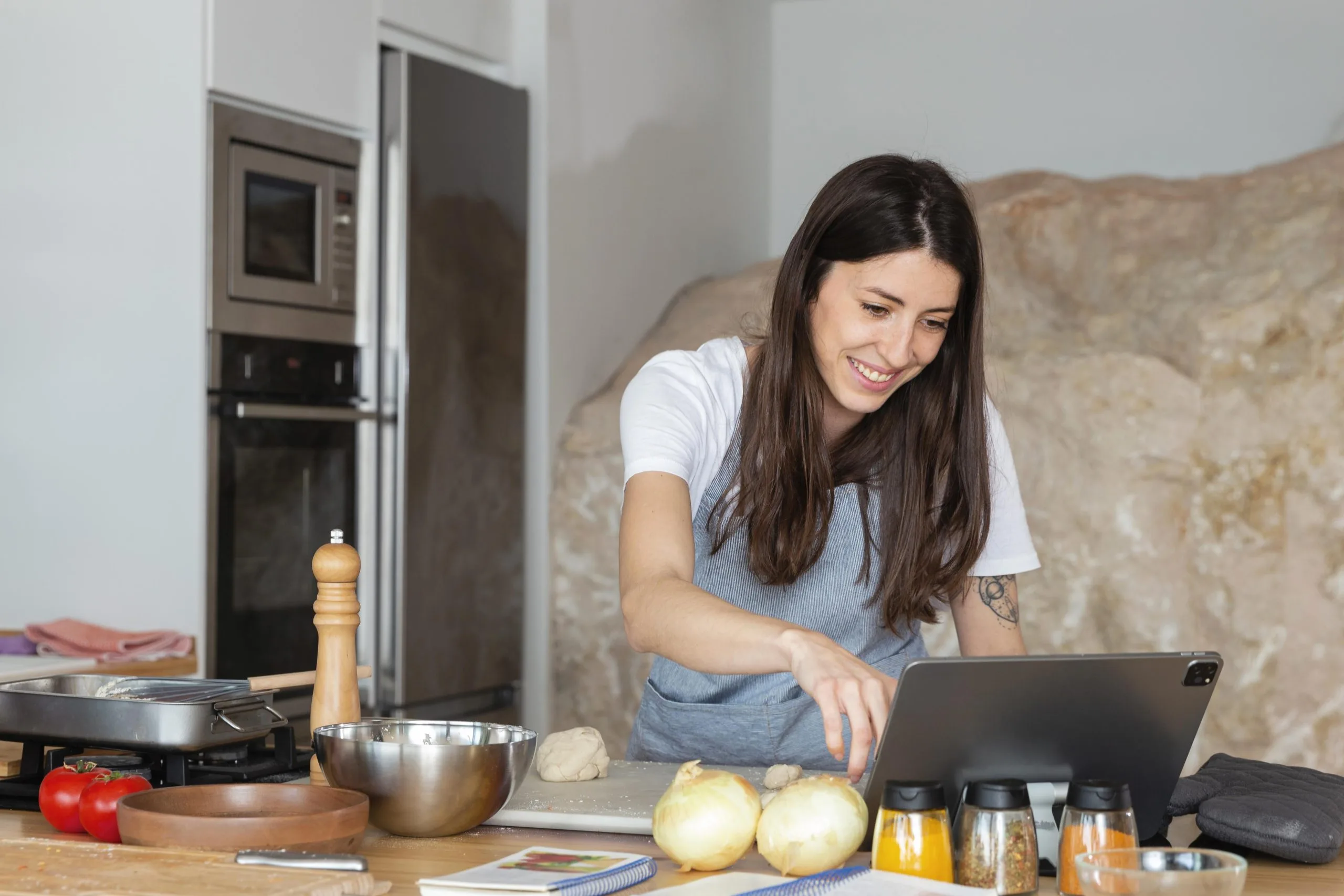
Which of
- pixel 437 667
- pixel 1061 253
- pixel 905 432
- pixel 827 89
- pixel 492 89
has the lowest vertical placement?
pixel 437 667

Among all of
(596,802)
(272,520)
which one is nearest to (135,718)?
(596,802)

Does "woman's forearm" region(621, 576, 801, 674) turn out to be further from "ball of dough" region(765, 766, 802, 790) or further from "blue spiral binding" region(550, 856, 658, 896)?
"blue spiral binding" region(550, 856, 658, 896)

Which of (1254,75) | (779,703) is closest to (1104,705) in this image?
(779,703)

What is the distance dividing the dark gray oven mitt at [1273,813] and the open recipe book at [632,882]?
28cm

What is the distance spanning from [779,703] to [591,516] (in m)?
1.60

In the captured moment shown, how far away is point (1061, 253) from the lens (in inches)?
127

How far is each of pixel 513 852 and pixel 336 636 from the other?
0.90ft

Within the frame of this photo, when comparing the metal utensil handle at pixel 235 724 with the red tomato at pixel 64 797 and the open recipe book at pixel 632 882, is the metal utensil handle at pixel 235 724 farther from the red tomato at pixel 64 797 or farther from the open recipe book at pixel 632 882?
the open recipe book at pixel 632 882

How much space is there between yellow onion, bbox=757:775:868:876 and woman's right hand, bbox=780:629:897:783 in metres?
0.04

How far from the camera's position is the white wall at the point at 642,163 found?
3.28 m

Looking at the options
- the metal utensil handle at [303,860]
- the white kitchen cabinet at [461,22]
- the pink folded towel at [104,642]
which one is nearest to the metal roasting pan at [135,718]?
the metal utensil handle at [303,860]

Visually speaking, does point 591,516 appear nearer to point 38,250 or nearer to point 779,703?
point 38,250

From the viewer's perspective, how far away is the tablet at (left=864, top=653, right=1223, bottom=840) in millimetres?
1000

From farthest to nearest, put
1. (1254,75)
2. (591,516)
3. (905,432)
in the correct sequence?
(1254,75) < (591,516) < (905,432)
